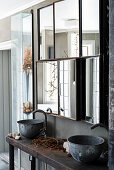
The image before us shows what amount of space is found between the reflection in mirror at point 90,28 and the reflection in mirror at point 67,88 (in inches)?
11.0

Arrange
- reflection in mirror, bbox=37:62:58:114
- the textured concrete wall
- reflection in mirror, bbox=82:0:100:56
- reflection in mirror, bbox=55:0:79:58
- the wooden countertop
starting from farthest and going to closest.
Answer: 1. reflection in mirror, bbox=37:62:58:114
2. reflection in mirror, bbox=55:0:79:58
3. reflection in mirror, bbox=82:0:100:56
4. the wooden countertop
5. the textured concrete wall

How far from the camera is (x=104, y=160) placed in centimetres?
258

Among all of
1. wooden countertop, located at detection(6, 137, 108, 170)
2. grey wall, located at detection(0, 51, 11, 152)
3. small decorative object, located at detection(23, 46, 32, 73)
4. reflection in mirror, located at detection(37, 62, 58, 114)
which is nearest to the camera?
wooden countertop, located at detection(6, 137, 108, 170)

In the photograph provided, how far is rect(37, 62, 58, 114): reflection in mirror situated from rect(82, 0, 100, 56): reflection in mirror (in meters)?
0.63

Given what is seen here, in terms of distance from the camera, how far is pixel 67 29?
10.5 feet

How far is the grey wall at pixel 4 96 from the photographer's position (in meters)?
5.30

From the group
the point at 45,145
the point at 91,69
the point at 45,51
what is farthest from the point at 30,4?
the point at 45,145

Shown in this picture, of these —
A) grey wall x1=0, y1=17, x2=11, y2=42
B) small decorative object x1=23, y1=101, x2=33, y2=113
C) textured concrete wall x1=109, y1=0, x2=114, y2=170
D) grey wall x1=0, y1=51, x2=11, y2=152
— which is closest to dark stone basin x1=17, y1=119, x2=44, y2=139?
small decorative object x1=23, y1=101, x2=33, y2=113

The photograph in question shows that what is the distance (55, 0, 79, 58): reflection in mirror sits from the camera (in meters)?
3.10

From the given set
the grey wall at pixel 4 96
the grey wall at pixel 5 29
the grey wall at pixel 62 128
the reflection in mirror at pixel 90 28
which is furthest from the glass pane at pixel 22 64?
the reflection in mirror at pixel 90 28

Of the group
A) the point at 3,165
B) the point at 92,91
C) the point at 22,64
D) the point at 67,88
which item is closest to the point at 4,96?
the point at 3,165

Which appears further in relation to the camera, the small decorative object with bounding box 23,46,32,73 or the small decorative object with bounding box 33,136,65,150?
the small decorative object with bounding box 23,46,32,73

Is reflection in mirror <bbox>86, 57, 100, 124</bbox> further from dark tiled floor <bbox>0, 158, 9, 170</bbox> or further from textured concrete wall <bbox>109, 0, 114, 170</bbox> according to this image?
dark tiled floor <bbox>0, 158, 9, 170</bbox>

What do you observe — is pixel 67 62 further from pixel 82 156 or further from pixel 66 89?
pixel 82 156
